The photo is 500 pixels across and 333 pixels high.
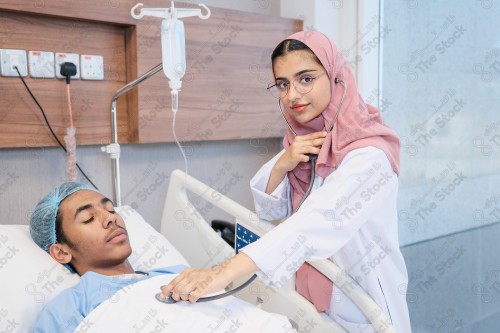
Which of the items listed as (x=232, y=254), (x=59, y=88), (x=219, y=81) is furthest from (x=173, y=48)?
(x=232, y=254)

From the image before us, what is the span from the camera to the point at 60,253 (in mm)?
1636

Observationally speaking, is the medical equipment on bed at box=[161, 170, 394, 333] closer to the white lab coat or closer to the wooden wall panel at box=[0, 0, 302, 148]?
the white lab coat

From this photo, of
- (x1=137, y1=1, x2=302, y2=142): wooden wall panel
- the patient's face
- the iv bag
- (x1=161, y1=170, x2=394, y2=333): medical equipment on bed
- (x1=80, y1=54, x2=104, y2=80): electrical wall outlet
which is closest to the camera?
(x1=161, y1=170, x2=394, y2=333): medical equipment on bed

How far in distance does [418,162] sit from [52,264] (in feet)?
5.86

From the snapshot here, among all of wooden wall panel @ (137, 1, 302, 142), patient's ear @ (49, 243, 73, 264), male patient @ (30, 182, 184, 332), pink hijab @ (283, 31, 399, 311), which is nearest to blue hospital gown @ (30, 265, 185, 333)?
male patient @ (30, 182, 184, 332)

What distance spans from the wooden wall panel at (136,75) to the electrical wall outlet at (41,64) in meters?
0.03

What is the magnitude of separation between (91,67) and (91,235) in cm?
80

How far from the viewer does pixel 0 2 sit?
1.77 meters

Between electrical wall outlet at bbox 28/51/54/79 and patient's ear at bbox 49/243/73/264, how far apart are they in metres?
0.71

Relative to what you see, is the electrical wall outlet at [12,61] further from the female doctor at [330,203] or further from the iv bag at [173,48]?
the female doctor at [330,203]

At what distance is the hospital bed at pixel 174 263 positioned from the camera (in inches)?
55.2

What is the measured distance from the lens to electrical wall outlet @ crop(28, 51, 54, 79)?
1905mm

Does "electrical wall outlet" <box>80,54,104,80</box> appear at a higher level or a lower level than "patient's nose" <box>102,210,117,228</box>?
higher

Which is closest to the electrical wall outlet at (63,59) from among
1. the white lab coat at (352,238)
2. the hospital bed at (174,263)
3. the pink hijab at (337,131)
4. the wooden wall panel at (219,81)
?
the wooden wall panel at (219,81)
